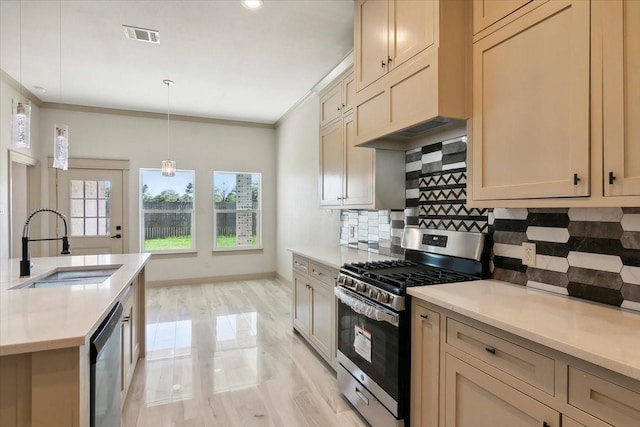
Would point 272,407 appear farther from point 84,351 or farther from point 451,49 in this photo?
point 451,49

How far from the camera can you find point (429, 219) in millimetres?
2533

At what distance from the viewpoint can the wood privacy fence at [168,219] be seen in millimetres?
5914

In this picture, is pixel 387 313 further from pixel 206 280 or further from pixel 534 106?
pixel 206 280

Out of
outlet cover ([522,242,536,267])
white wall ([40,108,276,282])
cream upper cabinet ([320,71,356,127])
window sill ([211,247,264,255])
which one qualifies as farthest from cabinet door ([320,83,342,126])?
window sill ([211,247,264,255])

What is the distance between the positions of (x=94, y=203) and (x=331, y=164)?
170 inches

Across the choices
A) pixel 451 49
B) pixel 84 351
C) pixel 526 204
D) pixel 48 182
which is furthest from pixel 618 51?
pixel 48 182

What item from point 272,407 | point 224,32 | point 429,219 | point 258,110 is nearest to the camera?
point 272,407

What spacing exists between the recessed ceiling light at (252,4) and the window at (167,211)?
153 inches

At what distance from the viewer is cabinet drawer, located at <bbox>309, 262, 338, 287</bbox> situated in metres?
2.75

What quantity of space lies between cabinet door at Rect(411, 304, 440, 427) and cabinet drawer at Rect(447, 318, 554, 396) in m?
0.11

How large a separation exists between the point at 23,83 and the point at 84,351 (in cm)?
483

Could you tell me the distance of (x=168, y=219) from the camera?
6031mm

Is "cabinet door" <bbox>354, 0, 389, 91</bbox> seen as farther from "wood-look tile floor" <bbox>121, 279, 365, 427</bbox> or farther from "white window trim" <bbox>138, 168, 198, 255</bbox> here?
"white window trim" <bbox>138, 168, 198, 255</bbox>

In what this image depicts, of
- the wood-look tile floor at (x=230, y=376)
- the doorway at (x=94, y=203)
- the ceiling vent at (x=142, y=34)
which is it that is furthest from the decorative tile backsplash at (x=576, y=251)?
the doorway at (x=94, y=203)
